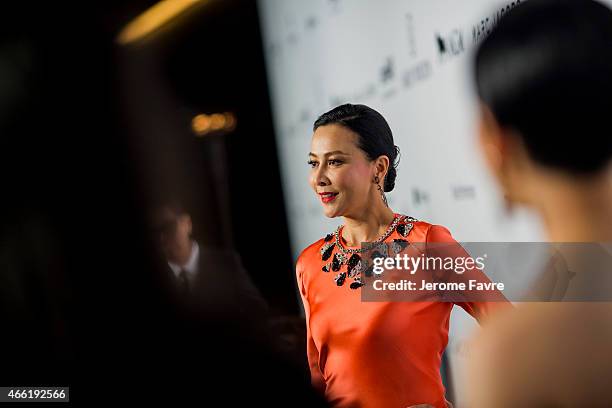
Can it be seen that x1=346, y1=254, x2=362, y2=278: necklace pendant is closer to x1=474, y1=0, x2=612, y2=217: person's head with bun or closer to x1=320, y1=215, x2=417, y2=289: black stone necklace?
x1=320, y1=215, x2=417, y2=289: black stone necklace

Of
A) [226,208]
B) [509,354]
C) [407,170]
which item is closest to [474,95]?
[407,170]

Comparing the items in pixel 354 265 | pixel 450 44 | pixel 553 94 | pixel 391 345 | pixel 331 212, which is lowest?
pixel 391 345

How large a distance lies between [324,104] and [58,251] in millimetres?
765

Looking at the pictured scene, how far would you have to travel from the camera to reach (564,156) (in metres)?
1.06

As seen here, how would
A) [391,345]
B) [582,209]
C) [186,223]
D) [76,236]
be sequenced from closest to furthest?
[582,209]
[391,345]
[186,223]
[76,236]

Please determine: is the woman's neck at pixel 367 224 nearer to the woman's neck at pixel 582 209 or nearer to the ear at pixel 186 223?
the woman's neck at pixel 582 209

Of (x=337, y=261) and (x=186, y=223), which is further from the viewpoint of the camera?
(x=186, y=223)

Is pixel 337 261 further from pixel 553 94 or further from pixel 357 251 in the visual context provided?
pixel 553 94

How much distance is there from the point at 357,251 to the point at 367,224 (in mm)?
57

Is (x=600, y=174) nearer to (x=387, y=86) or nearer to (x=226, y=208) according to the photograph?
(x=387, y=86)

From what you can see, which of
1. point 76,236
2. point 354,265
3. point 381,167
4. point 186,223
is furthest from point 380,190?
point 76,236

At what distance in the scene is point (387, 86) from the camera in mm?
1269

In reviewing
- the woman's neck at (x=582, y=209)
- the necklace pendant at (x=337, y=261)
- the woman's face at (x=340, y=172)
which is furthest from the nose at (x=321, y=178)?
the woman's neck at (x=582, y=209)

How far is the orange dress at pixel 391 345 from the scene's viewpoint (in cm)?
117
